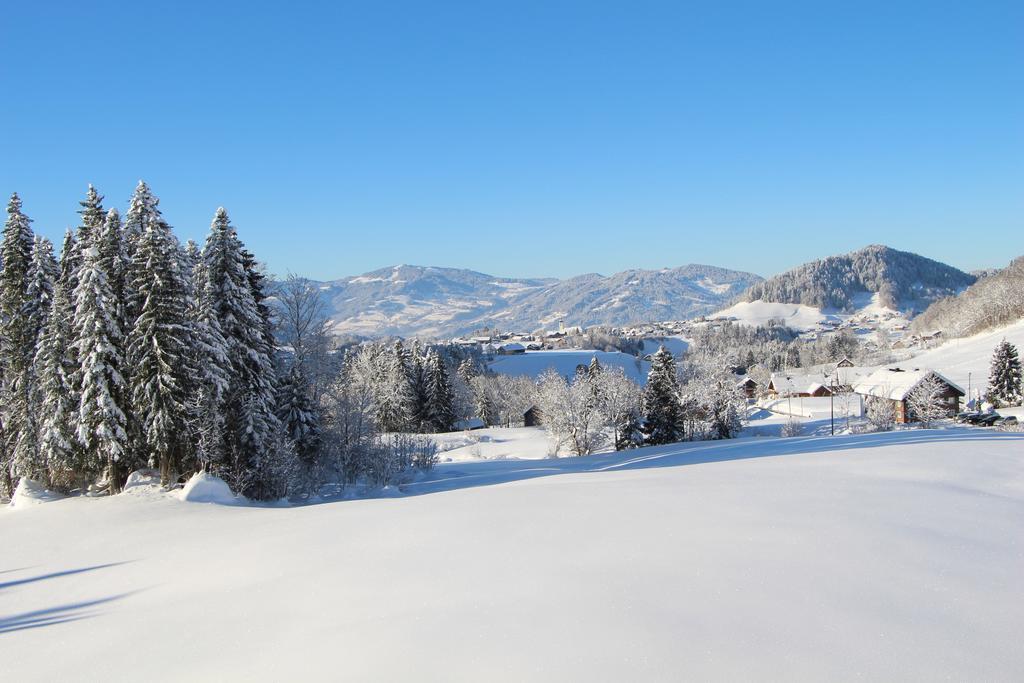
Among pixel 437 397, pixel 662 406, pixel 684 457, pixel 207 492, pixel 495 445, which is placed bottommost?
pixel 495 445

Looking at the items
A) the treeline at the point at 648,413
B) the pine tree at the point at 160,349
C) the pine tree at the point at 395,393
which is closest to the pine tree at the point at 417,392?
the pine tree at the point at 395,393

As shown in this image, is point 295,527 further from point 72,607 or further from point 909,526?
point 909,526

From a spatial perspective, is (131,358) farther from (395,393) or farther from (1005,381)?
(1005,381)

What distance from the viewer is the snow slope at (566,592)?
4.82m

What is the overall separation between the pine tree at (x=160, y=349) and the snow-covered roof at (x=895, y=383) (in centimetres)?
6044

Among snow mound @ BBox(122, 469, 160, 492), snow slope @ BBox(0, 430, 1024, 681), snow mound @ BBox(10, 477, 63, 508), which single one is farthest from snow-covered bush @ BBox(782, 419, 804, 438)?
snow mound @ BBox(10, 477, 63, 508)

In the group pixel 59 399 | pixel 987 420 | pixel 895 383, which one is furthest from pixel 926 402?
pixel 59 399

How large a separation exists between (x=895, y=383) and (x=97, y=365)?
67090mm

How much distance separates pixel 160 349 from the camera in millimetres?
Answer: 21375

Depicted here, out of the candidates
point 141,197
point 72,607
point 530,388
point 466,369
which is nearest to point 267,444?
point 141,197

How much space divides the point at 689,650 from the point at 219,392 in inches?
832

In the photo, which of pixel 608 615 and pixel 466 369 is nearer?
pixel 608 615

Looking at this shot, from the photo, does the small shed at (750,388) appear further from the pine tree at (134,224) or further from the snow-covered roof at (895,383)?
the pine tree at (134,224)

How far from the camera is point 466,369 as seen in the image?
9350 centimetres
